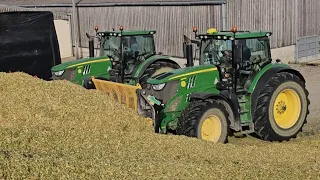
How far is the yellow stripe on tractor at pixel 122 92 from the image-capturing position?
10.3 meters

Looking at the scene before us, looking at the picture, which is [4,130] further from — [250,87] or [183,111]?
[250,87]

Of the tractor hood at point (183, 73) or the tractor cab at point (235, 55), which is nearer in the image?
the tractor hood at point (183, 73)

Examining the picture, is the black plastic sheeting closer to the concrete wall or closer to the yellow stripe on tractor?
the yellow stripe on tractor

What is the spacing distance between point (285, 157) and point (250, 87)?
9.06 feet

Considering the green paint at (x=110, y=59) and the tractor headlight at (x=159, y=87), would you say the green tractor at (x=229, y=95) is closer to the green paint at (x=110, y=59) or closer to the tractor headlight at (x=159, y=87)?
the tractor headlight at (x=159, y=87)

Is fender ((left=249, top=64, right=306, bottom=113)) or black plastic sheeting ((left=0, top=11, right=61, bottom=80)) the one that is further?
black plastic sheeting ((left=0, top=11, right=61, bottom=80))

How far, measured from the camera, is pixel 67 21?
3002 cm

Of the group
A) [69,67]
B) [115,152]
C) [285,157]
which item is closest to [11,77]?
[69,67]

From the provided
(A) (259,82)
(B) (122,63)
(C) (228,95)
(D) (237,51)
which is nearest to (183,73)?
(C) (228,95)

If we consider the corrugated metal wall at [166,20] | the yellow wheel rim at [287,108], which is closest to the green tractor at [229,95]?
the yellow wheel rim at [287,108]

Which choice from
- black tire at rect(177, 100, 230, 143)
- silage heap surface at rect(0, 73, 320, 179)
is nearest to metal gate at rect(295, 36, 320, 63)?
silage heap surface at rect(0, 73, 320, 179)

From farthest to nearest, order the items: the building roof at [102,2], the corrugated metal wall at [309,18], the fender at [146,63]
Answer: the corrugated metal wall at [309,18] < the building roof at [102,2] < the fender at [146,63]

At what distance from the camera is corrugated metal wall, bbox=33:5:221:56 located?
2144cm

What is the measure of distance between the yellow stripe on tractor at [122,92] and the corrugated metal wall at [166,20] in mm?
10763
